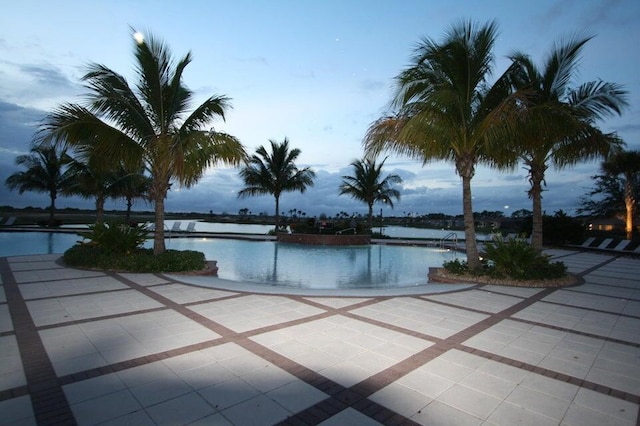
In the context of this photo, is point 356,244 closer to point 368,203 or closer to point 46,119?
point 368,203

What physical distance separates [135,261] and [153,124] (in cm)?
409

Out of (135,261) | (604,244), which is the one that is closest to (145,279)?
(135,261)

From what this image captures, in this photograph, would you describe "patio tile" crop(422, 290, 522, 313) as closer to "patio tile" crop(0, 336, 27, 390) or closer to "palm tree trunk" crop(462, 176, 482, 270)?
"palm tree trunk" crop(462, 176, 482, 270)

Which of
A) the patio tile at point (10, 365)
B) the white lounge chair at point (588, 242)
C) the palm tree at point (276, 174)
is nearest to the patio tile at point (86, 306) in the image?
the patio tile at point (10, 365)

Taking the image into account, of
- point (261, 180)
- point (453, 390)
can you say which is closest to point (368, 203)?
point (261, 180)

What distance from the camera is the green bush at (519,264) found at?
8633 mm

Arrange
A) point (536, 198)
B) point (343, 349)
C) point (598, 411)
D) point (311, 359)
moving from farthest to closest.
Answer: point (536, 198)
point (343, 349)
point (311, 359)
point (598, 411)

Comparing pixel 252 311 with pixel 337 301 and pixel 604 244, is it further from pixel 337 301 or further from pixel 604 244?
pixel 604 244

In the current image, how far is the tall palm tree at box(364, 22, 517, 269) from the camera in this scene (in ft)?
26.3

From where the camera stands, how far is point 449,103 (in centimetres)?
823

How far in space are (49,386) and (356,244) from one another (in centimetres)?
1813

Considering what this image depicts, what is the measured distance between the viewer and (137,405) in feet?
9.23

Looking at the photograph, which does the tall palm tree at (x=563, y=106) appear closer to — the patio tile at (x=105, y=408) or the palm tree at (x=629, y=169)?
the patio tile at (x=105, y=408)

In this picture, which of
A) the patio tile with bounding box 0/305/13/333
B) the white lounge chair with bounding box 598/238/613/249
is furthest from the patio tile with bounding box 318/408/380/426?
the white lounge chair with bounding box 598/238/613/249
